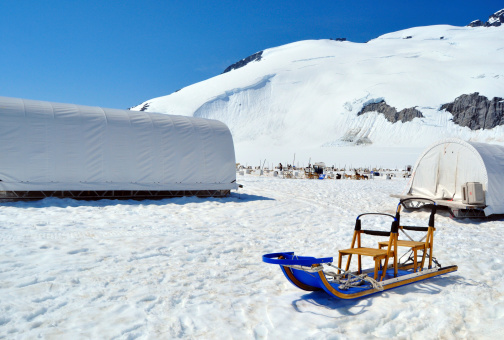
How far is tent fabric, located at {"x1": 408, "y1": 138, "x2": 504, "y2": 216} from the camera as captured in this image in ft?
42.1

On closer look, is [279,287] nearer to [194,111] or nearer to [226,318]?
[226,318]

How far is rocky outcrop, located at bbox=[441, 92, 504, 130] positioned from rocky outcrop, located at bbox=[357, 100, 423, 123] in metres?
8.98

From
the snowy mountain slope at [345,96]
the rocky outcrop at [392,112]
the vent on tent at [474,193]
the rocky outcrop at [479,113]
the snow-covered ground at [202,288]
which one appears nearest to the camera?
the snow-covered ground at [202,288]

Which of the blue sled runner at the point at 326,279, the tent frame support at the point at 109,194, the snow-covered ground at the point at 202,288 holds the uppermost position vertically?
the tent frame support at the point at 109,194

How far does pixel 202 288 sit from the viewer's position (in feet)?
18.6

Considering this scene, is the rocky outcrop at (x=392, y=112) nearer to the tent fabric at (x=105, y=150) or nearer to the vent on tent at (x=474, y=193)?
the tent fabric at (x=105, y=150)

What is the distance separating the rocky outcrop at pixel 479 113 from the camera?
86.9 m

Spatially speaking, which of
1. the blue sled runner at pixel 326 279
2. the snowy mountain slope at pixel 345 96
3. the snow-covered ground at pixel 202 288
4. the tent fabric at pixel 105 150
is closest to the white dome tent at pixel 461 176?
the snow-covered ground at pixel 202 288

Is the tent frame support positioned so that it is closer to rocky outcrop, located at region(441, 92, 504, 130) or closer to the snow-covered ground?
the snow-covered ground

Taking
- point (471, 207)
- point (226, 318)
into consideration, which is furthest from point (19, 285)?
point (471, 207)

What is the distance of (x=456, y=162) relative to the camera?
14.0 meters

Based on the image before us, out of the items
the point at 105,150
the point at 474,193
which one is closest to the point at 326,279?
the point at 474,193

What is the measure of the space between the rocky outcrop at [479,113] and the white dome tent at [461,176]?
84.0m

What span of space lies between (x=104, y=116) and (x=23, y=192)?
409cm
